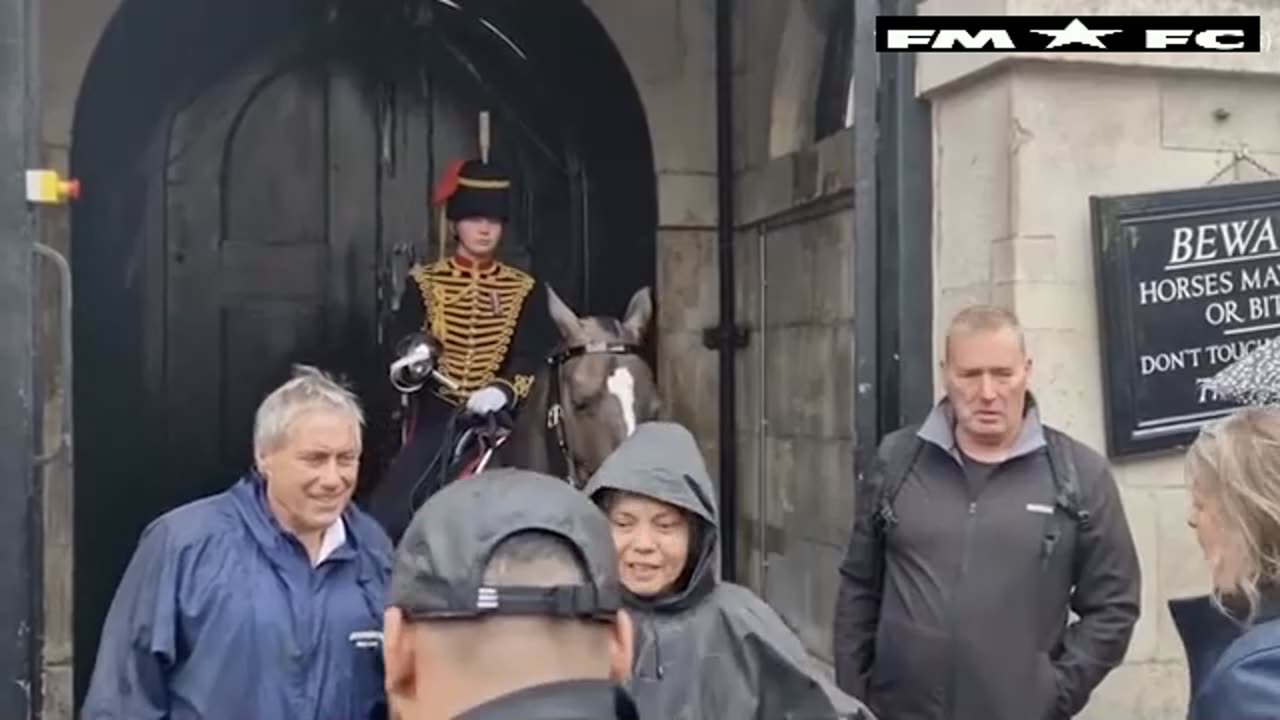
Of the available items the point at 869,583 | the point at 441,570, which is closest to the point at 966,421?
the point at 869,583

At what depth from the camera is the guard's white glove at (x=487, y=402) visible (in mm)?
4910

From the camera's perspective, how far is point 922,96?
4172 millimetres

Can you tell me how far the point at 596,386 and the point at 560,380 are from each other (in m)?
0.16

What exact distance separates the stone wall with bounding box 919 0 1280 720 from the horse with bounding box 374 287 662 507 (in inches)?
46.2

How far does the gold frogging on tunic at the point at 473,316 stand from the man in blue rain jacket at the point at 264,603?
83.8 inches

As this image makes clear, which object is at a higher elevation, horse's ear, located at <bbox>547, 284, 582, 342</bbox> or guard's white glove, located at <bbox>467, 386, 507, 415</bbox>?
horse's ear, located at <bbox>547, 284, 582, 342</bbox>

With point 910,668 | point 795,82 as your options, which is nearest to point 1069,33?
point 910,668

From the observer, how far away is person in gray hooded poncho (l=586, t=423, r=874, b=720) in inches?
95.8

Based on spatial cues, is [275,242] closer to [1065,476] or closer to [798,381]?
[798,381]

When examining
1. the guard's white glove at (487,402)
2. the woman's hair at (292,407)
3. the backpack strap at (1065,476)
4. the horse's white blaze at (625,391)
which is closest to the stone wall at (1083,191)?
the backpack strap at (1065,476)

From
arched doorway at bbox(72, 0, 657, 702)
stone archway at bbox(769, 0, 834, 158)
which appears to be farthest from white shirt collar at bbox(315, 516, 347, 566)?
stone archway at bbox(769, 0, 834, 158)

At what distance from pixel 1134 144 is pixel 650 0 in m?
3.08

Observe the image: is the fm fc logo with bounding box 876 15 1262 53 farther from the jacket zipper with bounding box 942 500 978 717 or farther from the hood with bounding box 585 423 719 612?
the hood with bounding box 585 423 719 612

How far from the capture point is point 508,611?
1.39 metres
